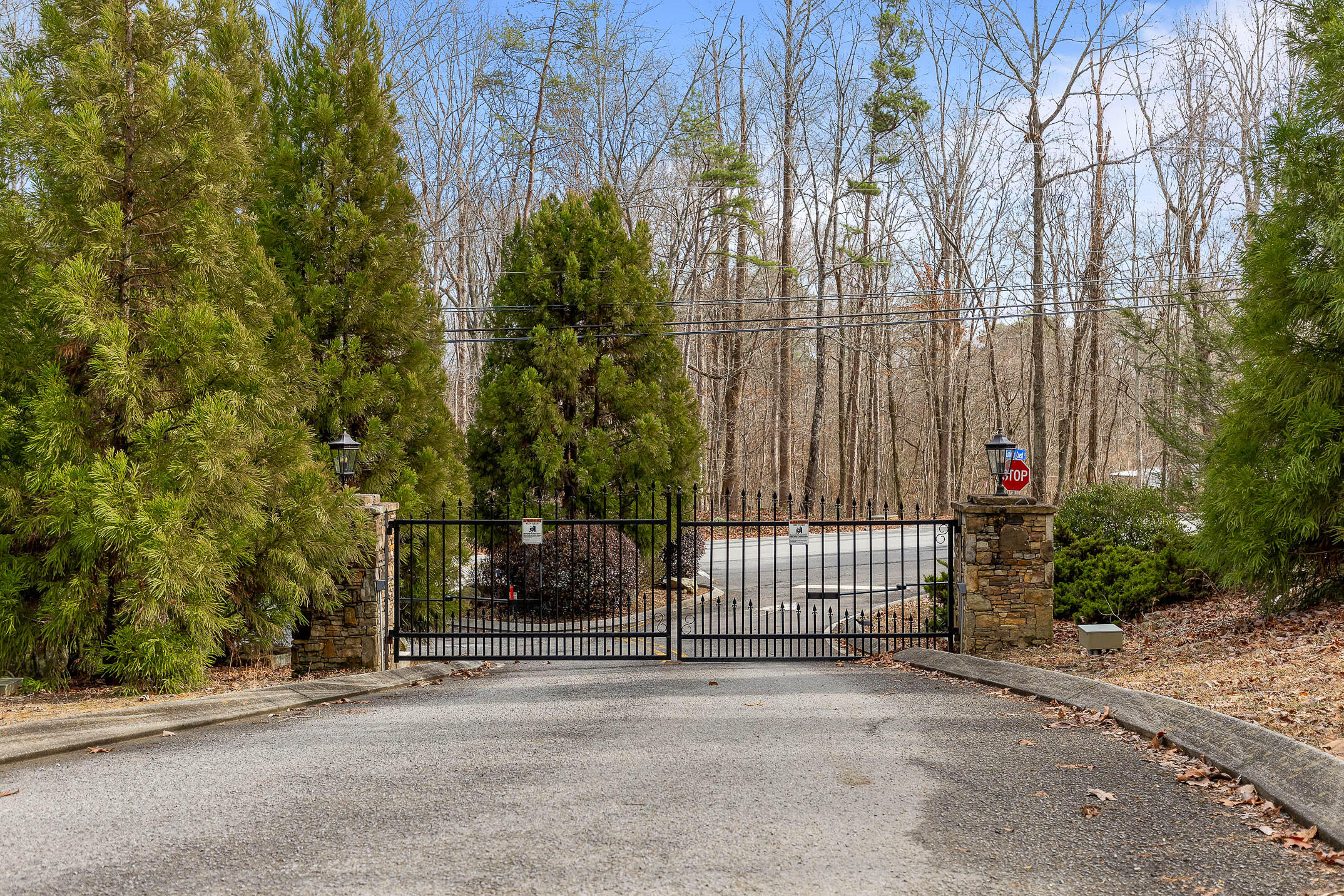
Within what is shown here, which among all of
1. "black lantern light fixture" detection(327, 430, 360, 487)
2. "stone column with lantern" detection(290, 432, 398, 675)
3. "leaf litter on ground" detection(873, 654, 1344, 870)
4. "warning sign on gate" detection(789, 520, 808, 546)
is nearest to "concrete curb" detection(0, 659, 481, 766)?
"stone column with lantern" detection(290, 432, 398, 675)

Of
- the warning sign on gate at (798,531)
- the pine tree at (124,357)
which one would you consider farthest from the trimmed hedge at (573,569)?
the pine tree at (124,357)

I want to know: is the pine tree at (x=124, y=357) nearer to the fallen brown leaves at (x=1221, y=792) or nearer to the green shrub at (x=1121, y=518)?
the fallen brown leaves at (x=1221, y=792)

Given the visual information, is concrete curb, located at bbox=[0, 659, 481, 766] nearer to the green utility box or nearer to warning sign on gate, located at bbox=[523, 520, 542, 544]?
warning sign on gate, located at bbox=[523, 520, 542, 544]

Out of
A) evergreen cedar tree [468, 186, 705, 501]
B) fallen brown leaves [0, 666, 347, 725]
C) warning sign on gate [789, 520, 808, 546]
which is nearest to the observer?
fallen brown leaves [0, 666, 347, 725]

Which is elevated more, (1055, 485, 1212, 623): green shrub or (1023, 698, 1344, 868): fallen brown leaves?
(1055, 485, 1212, 623): green shrub

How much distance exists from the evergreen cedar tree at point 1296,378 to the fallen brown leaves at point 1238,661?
660 mm

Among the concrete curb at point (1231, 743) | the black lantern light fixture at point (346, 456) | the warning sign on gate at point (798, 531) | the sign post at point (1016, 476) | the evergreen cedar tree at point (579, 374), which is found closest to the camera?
the concrete curb at point (1231, 743)

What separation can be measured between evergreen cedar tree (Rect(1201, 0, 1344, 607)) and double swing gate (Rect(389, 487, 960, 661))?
8.76 ft

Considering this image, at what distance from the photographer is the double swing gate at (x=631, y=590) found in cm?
986

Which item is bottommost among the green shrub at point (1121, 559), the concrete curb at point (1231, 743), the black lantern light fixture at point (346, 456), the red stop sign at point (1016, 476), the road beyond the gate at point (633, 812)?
the road beyond the gate at point (633, 812)

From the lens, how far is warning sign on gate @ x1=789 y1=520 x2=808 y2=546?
345 inches

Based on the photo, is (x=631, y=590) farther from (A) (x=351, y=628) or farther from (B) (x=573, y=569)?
(A) (x=351, y=628)

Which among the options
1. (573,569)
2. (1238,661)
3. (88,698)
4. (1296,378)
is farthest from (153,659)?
(1296,378)

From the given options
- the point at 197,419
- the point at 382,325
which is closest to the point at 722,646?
the point at 382,325
